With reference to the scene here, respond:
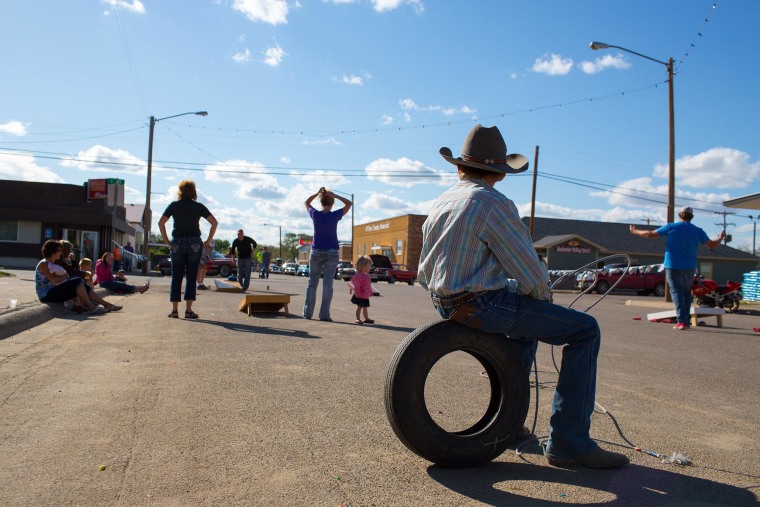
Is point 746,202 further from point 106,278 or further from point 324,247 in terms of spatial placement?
point 106,278

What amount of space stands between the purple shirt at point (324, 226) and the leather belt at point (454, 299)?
21.4 feet

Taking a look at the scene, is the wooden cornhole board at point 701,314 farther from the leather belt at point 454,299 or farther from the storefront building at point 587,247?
the storefront building at point 587,247

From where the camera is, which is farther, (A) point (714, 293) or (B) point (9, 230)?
(B) point (9, 230)

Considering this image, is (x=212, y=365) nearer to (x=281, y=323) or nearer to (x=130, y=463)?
(x=130, y=463)

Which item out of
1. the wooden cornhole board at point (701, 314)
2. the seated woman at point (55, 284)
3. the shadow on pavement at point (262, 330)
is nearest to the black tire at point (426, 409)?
the shadow on pavement at point (262, 330)

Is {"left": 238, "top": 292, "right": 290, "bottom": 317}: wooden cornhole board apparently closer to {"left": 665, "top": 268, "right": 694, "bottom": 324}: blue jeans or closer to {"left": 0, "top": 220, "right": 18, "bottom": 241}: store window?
{"left": 665, "top": 268, "right": 694, "bottom": 324}: blue jeans

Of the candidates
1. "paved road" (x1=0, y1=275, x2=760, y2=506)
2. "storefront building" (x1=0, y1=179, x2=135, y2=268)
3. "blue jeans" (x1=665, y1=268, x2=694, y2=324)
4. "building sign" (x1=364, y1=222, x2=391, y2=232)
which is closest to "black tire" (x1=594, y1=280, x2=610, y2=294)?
"blue jeans" (x1=665, y1=268, x2=694, y2=324)

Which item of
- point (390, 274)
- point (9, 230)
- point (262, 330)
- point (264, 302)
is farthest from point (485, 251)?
point (9, 230)

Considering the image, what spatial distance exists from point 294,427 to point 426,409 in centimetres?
91

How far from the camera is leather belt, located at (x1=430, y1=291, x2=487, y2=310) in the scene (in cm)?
310

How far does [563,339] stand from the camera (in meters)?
3.20

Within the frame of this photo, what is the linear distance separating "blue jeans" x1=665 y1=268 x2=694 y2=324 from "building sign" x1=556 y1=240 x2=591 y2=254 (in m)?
44.2

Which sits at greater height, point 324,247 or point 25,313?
point 324,247

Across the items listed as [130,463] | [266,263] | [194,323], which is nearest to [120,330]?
[194,323]
